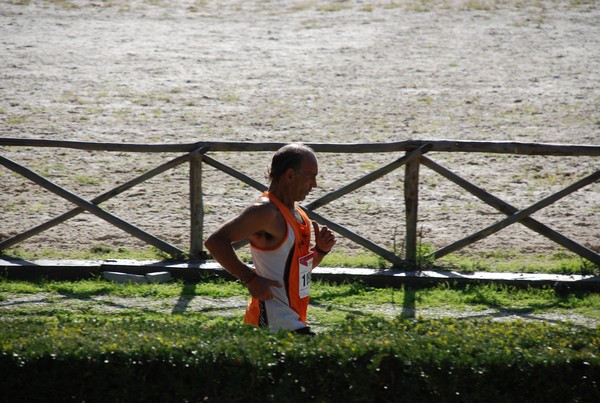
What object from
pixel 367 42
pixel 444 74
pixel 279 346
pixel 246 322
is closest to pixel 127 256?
pixel 246 322

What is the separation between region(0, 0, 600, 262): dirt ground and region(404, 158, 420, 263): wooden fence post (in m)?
0.73

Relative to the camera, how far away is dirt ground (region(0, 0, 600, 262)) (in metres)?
11.8

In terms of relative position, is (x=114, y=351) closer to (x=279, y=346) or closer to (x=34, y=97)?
(x=279, y=346)

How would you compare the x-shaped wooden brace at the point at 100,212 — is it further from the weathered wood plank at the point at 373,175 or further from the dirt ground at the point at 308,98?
the weathered wood plank at the point at 373,175

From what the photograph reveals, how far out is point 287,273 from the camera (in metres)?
5.21

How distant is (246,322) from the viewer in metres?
5.46

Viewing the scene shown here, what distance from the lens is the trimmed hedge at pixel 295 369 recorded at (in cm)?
473

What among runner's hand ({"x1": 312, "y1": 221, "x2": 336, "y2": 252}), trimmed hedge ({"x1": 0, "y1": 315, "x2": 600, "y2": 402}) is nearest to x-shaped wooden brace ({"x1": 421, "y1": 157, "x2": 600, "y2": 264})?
runner's hand ({"x1": 312, "y1": 221, "x2": 336, "y2": 252})

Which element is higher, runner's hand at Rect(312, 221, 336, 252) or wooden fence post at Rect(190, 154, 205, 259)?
runner's hand at Rect(312, 221, 336, 252)

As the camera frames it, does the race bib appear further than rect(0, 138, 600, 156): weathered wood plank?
No

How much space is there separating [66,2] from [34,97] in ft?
28.4

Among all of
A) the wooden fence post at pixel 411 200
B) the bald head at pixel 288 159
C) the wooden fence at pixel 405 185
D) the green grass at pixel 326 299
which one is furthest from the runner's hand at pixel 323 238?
the wooden fence post at pixel 411 200

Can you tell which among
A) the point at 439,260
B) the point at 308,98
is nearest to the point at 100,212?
the point at 439,260

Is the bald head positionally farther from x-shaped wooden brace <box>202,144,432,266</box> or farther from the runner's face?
x-shaped wooden brace <box>202,144,432,266</box>
